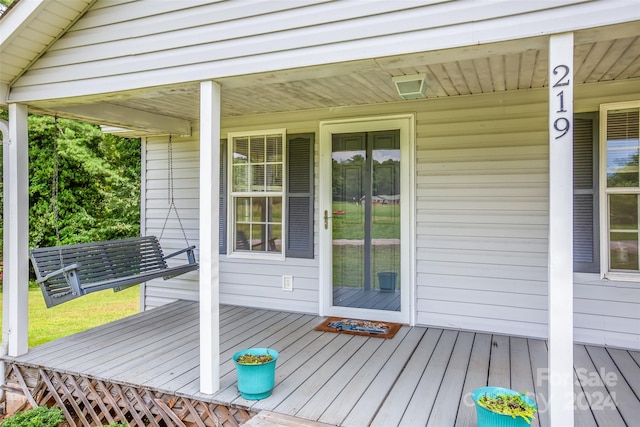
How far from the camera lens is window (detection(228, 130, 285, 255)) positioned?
4.71 metres

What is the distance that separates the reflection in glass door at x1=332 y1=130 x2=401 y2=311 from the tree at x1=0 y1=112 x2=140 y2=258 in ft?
24.6

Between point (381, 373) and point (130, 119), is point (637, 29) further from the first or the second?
point (130, 119)

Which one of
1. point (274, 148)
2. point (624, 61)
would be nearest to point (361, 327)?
point (274, 148)

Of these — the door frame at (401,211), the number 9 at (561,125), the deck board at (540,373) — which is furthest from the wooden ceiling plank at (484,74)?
the deck board at (540,373)

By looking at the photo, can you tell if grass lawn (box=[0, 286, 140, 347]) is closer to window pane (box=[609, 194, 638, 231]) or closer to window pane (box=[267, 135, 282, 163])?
window pane (box=[267, 135, 282, 163])

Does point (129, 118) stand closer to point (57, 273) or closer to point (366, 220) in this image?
point (57, 273)

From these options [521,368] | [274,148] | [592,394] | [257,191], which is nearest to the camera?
[592,394]

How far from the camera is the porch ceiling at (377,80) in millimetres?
2292

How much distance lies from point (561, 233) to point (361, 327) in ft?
7.73

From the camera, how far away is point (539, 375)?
9.47 feet

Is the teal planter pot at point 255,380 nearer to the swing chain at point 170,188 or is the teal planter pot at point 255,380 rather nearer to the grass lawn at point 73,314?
the swing chain at point 170,188

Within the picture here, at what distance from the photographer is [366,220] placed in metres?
4.27

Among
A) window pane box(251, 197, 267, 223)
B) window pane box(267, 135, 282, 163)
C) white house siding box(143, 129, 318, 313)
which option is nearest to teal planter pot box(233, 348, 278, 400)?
white house siding box(143, 129, 318, 313)

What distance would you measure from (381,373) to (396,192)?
72.3 inches
